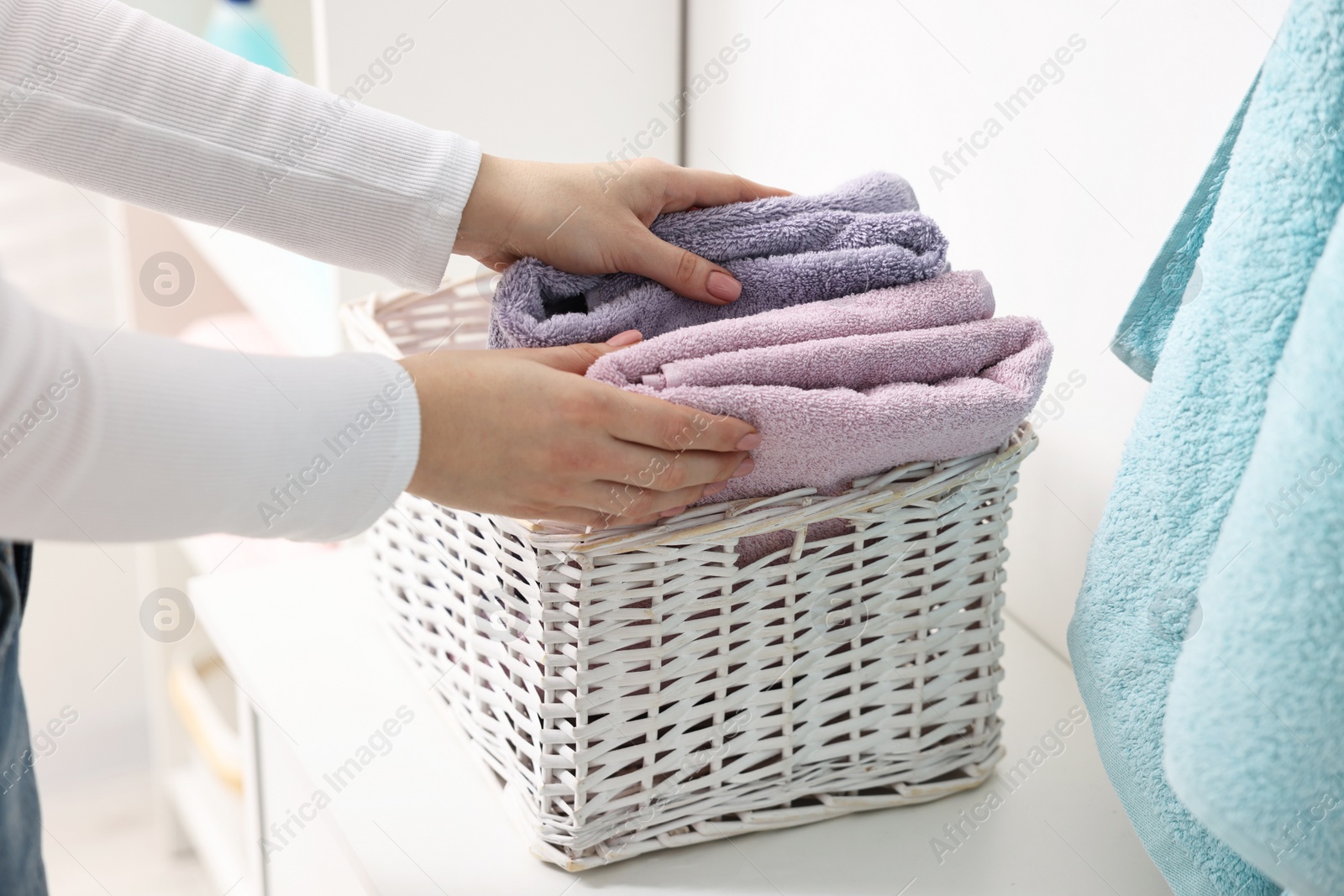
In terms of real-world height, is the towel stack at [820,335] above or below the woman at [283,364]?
above

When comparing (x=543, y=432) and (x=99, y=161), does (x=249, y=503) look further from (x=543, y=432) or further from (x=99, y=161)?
(x=99, y=161)

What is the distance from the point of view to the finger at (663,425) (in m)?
0.46

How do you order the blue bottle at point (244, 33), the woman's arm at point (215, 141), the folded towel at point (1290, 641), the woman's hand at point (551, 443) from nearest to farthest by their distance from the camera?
1. the folded towel at point (1290, 641)
2. the woman's hand at point (551, 443)
3. the woman's arm at point (215, 141)
4. the blue bottle at point (244, 33)

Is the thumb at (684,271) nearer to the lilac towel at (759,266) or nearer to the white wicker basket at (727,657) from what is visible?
the lilac towel at (759,266)

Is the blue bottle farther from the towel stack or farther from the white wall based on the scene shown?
the towel stack

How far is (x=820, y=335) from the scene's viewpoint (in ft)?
1.71

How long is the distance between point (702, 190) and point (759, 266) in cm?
6

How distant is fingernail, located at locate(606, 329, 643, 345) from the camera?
525 mm

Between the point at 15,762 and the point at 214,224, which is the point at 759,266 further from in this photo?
the point at 15,762

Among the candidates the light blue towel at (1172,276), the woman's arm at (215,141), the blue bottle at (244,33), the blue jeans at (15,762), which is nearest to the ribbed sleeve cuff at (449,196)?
the woman's arm at (215,141)

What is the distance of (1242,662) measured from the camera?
35 centimetres

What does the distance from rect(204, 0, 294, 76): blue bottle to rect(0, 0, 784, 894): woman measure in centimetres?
65

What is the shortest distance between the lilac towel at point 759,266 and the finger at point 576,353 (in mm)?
21

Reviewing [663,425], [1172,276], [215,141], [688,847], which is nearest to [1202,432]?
[1172,276]
